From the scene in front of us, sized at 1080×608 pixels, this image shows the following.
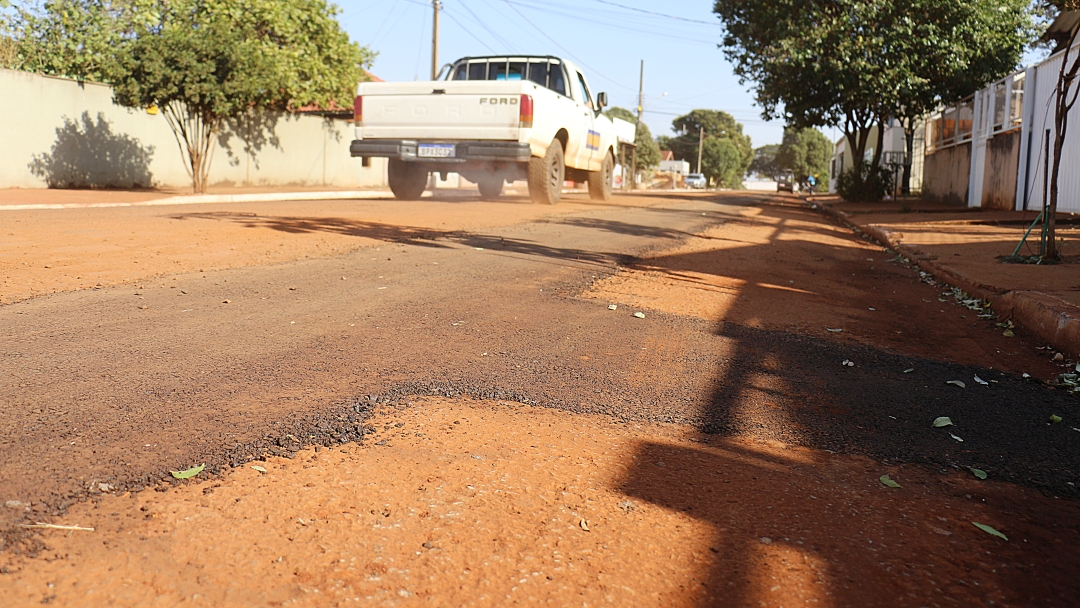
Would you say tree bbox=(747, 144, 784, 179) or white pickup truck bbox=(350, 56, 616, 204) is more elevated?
tree bbox=(747, 144, 784, 179)

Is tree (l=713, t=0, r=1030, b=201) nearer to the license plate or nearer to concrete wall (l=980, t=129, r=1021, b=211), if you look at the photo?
concrete wall (l=980, t=129, r=1021, b=211)

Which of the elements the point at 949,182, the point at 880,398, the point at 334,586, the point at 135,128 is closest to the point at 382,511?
the point at 334,586

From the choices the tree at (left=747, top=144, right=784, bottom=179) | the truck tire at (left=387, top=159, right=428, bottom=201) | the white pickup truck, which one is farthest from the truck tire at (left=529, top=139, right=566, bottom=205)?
the tree at (left=747, top=144, right=784, bottom=179)

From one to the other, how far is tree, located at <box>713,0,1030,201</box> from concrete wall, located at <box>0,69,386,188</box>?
14.2m

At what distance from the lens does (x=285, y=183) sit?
87.0 feet

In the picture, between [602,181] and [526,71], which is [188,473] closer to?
[526,71]

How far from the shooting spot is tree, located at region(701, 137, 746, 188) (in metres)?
107

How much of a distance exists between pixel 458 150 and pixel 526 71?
8.33 feet

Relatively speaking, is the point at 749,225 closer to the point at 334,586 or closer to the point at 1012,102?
the point at 1012,102

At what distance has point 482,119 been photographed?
42.9 feet

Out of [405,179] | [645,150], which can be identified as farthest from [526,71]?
[645,150]

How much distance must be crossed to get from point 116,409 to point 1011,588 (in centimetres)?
261

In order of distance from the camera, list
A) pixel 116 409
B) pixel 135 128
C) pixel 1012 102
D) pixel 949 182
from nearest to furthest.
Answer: pixel 116 409 < pixel 1012 102 < pixel 135 128 < pixel 949 182

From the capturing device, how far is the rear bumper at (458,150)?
13.0m
